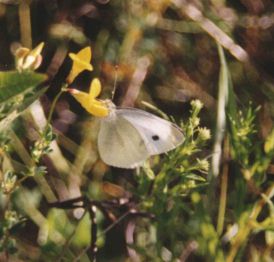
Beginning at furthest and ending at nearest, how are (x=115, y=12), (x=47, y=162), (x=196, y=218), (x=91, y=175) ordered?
(x=115, y=12)
(x=91, y=175)
(x=47, y=162)
(x=196, y=218)

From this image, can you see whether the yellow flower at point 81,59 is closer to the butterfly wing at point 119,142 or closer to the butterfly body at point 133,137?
the butterfly body at point 133,137

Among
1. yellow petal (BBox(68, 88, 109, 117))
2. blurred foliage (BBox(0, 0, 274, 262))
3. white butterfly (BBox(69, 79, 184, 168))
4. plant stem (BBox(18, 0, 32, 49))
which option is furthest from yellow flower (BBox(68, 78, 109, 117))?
plant stem (BBox(18, 0, 32, 49))

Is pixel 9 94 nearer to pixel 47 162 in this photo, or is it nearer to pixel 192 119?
pixel 192 119

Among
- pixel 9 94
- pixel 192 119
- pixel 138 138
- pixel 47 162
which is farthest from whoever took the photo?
pixel 47 162

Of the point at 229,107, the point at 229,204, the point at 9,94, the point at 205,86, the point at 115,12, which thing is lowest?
the point at 229,204

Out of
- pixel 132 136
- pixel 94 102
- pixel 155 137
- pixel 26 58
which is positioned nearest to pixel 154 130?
pixel 155 137

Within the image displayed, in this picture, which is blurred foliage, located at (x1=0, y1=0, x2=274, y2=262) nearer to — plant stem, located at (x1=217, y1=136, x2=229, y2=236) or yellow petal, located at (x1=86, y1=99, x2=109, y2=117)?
plant stem, located at (x1=217, y1=136, x2=229, y2=236)

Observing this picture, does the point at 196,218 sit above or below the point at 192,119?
below

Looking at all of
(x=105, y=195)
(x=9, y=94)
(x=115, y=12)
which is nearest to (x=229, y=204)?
(x=105, y=195)
